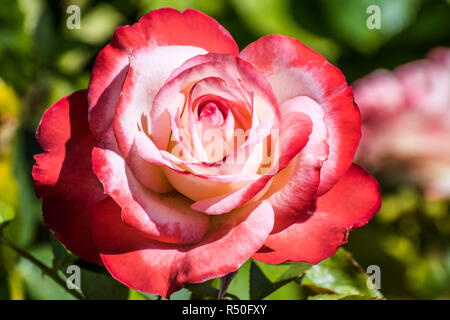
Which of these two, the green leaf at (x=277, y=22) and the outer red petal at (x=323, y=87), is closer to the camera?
the outer red petal at (x=323, y=87)

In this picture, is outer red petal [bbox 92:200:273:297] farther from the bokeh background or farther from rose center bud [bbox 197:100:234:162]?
the bokeh background

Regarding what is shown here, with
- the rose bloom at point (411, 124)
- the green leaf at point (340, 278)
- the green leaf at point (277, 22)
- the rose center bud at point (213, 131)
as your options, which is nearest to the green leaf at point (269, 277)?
the green leaf at point (340, 278)

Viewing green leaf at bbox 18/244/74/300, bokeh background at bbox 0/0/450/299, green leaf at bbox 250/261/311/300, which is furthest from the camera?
bokeh background at bbox 0/0/450/299

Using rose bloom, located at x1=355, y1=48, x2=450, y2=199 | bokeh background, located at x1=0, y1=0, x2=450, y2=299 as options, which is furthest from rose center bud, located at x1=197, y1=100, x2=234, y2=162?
rose bloom, located at x1=355, y1=48, x2=450, y2=199

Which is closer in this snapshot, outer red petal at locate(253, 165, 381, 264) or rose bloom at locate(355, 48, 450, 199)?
outer red petal at locate(253, 165, 381, 264)

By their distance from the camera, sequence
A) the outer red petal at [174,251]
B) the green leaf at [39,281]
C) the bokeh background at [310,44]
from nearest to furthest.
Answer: the outer red petal at [174,251], the green leaf at [39,281], the bokeh background at [310,44]

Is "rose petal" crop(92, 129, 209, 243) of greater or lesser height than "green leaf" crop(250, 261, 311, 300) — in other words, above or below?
above

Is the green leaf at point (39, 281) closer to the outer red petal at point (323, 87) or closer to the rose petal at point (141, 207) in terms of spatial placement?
the rose petal at point (141, 207)

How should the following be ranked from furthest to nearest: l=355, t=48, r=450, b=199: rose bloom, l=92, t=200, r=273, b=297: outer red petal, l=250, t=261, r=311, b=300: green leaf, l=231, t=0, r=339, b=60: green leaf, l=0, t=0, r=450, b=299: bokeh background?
l=231, t=0, r=339, b=60: green leaf, l=355, t=48, r=450, b=199: rose bloom, l=0, t=0, r=450, b=299: bokeh background, l=250, t=261, r=311, b=300: green leaf, l=92, t=200, r=273, b=297: outer red petal

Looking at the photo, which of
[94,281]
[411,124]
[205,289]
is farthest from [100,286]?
[411,124]

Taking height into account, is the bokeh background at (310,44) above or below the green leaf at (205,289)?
above
